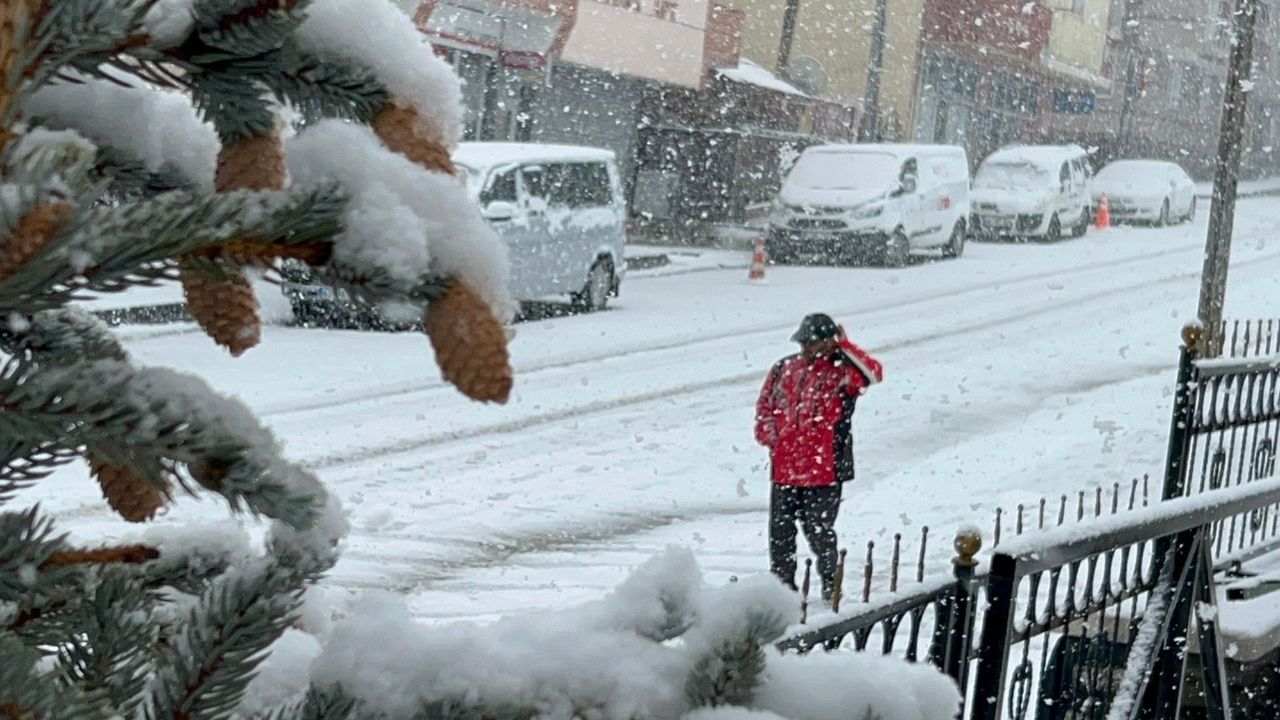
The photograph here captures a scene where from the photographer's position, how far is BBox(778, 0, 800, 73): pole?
31.7 m

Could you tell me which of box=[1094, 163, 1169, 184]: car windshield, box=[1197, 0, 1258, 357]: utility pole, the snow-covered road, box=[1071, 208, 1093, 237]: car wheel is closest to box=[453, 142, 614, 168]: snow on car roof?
the snow-covered road

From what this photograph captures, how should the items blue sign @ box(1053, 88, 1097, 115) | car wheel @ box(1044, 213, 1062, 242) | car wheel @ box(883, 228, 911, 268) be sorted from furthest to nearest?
blue sign @ box(1053, 88, 1097, 115) < car wheel @ box(1044, 213, 1062, 242) < car wheel @ box(883, 228, 911, 268)

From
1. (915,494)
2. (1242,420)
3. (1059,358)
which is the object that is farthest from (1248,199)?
(1242,420)

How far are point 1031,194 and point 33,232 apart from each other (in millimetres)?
30258

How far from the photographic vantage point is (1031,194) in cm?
2981

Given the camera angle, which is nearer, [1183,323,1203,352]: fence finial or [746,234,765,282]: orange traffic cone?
[1183,323,1203,352]: fence finial

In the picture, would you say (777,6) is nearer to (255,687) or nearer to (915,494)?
(915,494)

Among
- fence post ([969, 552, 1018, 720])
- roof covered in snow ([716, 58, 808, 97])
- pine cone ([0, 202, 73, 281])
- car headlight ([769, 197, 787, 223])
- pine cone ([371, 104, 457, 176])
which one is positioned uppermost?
roof covered in snow ([716, 58, 808, 97])

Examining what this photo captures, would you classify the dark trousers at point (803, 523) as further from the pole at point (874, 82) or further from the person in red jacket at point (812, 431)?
the pole at point (874, 82)

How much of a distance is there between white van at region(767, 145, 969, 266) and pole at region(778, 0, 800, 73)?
684 cm

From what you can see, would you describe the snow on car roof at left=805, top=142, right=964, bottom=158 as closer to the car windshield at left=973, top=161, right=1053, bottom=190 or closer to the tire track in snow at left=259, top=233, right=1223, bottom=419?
the tire track in snow at left=259, top=233, right=1223, bottom=419

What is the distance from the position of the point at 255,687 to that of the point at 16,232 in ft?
1.22

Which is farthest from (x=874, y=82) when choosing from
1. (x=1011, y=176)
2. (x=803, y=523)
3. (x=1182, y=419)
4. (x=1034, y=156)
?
(x=1182, y=419)

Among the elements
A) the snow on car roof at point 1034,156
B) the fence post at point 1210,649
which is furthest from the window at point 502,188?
the snow on car roof at point 1034,156
